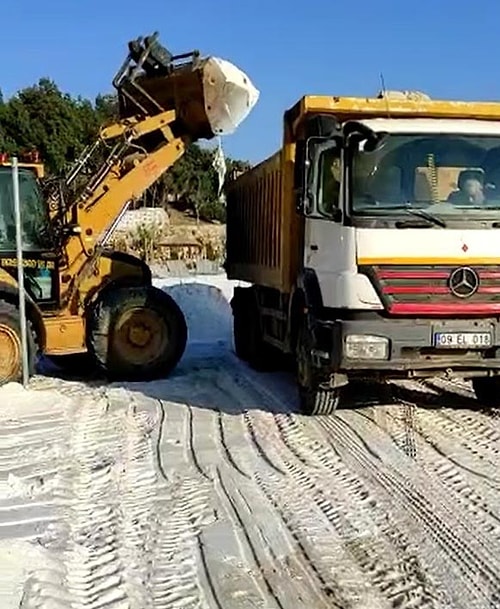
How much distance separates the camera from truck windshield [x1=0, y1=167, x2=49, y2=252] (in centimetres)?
1169

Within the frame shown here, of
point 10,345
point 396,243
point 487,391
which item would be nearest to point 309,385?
point 396,243

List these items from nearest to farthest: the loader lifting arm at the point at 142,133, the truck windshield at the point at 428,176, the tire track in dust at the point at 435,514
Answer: the tire track in dust at the point at 435,514
the truck windshield at the point at 428,176
the loader lifting arm at the point at 142,133

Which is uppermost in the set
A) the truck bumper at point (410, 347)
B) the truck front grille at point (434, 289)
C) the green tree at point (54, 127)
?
the green tree at point (54, 127)

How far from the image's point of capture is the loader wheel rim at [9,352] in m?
11.2

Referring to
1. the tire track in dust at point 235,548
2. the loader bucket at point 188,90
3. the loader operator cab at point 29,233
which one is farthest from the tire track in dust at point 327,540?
the loader bucket at point 188,90

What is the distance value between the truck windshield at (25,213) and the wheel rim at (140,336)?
1.43 metres

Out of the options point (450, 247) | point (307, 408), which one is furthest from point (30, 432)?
point (450, 247)

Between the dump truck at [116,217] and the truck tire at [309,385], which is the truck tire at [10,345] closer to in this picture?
the dump truck at [116,217]

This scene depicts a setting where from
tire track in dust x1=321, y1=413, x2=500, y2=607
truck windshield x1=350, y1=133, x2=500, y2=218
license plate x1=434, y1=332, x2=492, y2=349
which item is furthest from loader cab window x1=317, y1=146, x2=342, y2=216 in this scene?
tire track in dust x1=321, y1=413, x2=500, y2=607

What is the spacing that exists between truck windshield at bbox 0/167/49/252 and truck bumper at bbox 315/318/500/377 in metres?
4.91

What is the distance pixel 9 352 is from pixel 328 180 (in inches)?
189

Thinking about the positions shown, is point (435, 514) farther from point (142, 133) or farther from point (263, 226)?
point (142, 133)

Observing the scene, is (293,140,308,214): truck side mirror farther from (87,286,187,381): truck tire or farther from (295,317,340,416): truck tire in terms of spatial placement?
(87,286,187,381): truck tire

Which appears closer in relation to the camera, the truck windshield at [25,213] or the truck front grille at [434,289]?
the truck front grille at [434,289]
